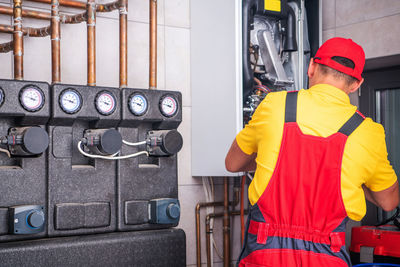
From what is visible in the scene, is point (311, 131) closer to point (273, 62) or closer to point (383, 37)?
point (273, 62)

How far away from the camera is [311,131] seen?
172 cm

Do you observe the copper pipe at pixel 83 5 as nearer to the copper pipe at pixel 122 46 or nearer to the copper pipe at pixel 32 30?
the copper pipe at pixel 122 46

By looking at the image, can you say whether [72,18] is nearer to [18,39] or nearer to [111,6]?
[111,6]

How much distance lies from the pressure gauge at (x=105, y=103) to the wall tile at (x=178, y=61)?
0.84 m

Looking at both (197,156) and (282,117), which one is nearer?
(282,117)

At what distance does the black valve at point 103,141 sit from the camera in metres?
1.89

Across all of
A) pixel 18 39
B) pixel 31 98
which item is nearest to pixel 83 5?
pixel 18 39

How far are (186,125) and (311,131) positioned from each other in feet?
4.01

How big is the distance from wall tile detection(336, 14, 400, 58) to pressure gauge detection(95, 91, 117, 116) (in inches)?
65.0

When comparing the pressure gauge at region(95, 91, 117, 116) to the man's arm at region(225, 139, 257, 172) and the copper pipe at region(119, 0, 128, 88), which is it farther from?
the man's arm at region(225, 139, 257, 172)

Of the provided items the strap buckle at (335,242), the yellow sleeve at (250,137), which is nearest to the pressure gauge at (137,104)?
the yellow sleeve at (250,137)

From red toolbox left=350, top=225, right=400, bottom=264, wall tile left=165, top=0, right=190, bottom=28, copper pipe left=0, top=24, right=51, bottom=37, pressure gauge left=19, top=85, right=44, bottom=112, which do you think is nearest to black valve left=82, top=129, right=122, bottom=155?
pressure gauge left=19, top=85, right=44, bottom=112

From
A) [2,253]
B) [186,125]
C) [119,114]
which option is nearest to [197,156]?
[186,125]

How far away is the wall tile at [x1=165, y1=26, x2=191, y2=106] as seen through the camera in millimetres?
2822
